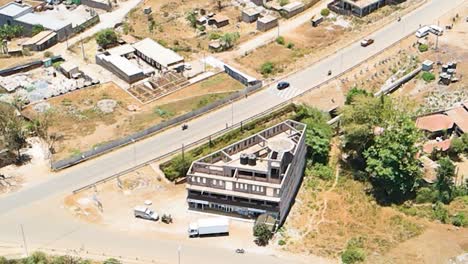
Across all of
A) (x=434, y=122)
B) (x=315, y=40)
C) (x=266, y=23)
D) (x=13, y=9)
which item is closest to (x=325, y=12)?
(x=315, y=40)

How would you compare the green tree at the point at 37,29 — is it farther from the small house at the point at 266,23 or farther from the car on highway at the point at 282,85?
the car on highway at the point at 282,85

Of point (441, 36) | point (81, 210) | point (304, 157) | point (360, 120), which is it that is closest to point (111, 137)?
point (81, 210)

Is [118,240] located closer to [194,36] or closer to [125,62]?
[125,62]

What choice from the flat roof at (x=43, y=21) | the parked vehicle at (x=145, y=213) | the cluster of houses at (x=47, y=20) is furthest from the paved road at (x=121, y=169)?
the flat roof at (x=43, y=21)

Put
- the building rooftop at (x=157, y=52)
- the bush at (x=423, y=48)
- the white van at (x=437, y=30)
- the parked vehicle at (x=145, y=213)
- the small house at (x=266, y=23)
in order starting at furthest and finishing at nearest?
the small house at (x=266, y=23)
the white van at (x=437, y=30)
the bush at (x=423, y=48)
the building rooftop at (x=157, y=52)
the parked vehicle at (x=145, y=213)

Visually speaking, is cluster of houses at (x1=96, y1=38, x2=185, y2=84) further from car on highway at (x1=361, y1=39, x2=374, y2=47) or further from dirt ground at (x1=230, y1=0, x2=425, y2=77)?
car on highway at (x1=361, y1=39, x2=374, y2=47)
